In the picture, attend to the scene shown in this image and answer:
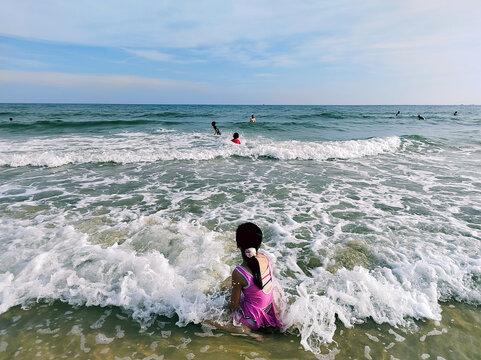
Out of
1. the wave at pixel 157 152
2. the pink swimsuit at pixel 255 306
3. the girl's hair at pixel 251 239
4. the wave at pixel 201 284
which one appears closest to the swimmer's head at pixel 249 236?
the girl's hair at pixel 251 239

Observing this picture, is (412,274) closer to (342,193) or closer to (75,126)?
(342,193)

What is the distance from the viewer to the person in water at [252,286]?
9.30 ft

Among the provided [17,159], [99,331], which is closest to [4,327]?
[99,331]

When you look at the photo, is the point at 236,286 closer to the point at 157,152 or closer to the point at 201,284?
the point at 201,284

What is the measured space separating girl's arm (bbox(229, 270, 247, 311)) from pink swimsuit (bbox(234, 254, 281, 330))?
4cm

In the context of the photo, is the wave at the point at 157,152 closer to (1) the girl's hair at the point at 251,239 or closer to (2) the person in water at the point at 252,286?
(2) the person in water at the point at 252,286

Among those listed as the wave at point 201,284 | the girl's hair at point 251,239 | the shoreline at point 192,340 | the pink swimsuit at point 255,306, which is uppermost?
the girl's hair at point 251,239

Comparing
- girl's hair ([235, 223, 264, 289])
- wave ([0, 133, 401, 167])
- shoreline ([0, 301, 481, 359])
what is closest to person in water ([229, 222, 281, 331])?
girl's hair ([235, 223, 264, 289])

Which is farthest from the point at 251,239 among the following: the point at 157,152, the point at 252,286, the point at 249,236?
the point at 157,152

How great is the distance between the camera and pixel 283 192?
8453mm

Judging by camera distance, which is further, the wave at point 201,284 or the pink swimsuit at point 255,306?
the wave at point 201,284

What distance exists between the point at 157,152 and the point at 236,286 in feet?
40.1

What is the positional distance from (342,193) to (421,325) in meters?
5.23

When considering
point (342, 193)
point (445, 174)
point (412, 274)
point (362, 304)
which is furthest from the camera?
point (445, 174)
